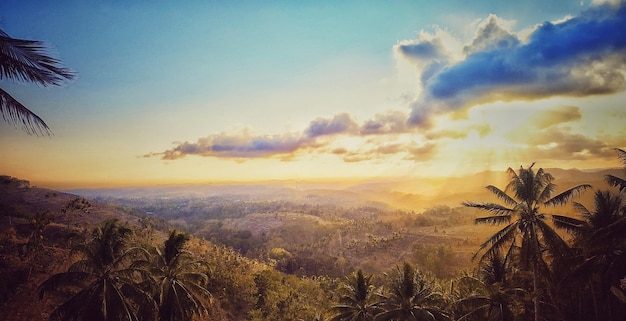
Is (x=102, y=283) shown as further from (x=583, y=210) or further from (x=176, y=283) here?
(x=583, y=210)

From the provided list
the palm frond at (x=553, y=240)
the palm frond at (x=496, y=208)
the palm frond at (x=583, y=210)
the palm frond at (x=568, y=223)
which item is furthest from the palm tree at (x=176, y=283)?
the palm frond at (x=583, y=210)

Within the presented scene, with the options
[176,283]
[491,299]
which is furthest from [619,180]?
[176,283]

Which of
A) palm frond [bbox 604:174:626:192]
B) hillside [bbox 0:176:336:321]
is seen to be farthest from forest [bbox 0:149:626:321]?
hillside [bbox 0:176:336:321]

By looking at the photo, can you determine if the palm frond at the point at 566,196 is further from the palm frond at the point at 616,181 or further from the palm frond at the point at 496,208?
the palm frond at the point at 616,181

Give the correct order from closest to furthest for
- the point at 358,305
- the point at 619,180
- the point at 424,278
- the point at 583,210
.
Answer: the point at 619,180 → the point at 583,210 → the point at 358,305 → the point at 424,278

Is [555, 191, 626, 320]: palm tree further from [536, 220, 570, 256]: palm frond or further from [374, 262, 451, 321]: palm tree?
[374, 262, 451, 321]: palm tree

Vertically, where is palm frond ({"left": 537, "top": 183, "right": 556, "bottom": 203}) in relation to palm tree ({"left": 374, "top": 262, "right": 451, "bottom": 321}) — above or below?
above

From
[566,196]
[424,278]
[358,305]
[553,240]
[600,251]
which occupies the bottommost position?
[358,305]
